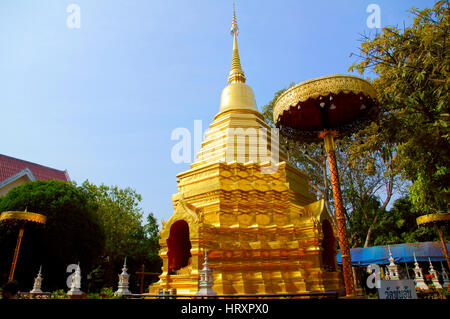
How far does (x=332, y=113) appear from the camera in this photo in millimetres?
8133

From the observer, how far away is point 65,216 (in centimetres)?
1588

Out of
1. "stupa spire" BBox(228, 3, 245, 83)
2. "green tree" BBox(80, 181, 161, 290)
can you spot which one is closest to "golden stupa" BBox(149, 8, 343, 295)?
"stupa spire" BBox(228, 3, 245, 83)

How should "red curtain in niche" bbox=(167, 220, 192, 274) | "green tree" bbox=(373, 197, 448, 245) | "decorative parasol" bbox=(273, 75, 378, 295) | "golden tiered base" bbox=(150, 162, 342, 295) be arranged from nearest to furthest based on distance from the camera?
1. "decorative parasol" bbox=(273, 75, 378, 295)
2. "golden tiered base" bbox=(150, 162, 342, 295)
3. "red curtain in niche" bbox=(167, 220, 192, 274)
4. "green tree" bbox=(373, 197, 448, 245)

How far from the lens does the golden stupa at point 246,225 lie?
9.27 metres

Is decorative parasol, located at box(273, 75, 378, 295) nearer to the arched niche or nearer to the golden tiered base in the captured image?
the golden tiered base

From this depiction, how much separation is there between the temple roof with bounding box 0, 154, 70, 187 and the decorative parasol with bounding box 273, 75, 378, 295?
19843 mm

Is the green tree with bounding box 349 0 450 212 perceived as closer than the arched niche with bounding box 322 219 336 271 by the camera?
Yes

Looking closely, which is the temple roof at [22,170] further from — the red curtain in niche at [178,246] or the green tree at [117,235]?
the red curtain in niche at [178,246]

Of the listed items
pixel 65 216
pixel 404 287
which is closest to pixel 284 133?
pixel 404 287

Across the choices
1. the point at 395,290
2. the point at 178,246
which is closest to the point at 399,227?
the point at 178,246

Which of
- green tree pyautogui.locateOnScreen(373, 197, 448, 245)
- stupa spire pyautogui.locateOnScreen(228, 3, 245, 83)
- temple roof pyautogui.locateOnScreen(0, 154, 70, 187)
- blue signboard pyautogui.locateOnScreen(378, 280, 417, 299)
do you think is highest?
stupa spire pyautogui.locateOnScreen(228, 3, 245, 83)

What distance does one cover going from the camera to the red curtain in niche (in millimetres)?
10809

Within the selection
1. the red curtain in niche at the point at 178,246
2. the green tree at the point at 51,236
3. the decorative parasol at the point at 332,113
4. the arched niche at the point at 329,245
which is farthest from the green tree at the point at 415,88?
the green tree at the point at 51,236
